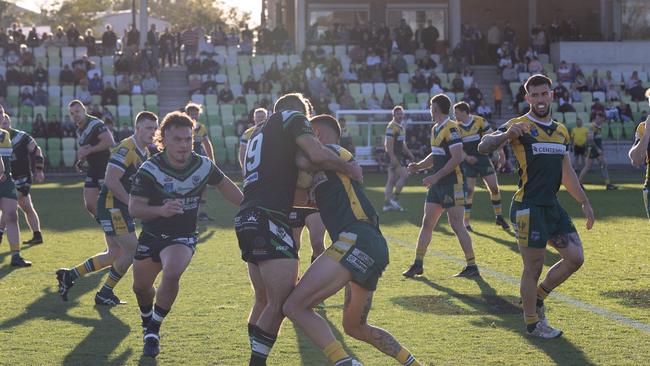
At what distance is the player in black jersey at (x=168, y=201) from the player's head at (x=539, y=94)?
243 centimetres

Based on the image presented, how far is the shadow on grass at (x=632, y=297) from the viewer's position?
1029 cm

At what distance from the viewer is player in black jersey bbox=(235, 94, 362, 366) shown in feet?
22.4

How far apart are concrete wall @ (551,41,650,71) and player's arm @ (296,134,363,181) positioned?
3598 centimetres

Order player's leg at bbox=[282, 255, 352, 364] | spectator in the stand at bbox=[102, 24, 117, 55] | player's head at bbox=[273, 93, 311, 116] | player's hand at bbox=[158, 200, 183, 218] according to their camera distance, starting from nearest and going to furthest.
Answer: player's leg at bbox=[282, 255, 352, 364] → player's head at bbox=[273, 93, 311, 116] → player's hand at bbox=[158, 200, 183, 218] → spectator in the stand at bbox=[102, 24, 117, 55]

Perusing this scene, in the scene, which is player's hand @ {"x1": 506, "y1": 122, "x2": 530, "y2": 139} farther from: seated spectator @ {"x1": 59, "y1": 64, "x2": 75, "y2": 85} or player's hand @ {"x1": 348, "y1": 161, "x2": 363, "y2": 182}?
seated spectator @ {"x1": 59, "y1": 64, "x2": 75, "y2": 85}

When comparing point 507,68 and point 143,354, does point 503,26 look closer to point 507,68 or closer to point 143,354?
point 507,68

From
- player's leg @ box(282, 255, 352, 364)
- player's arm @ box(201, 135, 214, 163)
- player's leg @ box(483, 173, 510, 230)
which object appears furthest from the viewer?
player's leg @ box(483, 173, 510, 230)

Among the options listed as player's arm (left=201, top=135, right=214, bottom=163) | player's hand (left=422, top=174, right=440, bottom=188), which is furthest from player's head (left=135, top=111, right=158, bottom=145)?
player's arm (left=201, top=135, right=214, bottom=163)

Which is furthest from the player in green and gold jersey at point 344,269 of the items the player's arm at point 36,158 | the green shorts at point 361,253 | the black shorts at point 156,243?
the player's arm at point 36,158

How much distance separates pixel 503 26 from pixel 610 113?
10.8 m

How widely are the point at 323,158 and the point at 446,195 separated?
586 centimetres

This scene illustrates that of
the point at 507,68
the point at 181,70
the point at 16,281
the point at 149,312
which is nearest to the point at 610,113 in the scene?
the point at 507,68

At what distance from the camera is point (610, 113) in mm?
37406

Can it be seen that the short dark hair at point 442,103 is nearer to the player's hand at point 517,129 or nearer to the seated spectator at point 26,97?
Answer: the player's hand at point 517,129
